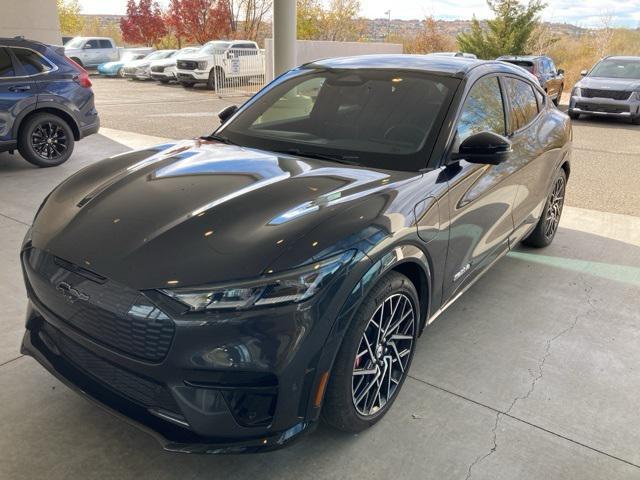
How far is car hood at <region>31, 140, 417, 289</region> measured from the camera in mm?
2068

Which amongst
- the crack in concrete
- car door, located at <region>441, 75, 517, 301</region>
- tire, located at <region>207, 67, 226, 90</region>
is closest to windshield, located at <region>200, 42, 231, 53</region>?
tire, located at <region>207, 67, 226, 90</region>

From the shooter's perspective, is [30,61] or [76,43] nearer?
[30,61]

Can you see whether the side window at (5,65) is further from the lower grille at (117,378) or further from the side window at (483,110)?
the side window at (483,110)

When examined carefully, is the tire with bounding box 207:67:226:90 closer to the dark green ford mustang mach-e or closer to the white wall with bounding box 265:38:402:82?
the white wall with bounding box 265:38:402:82

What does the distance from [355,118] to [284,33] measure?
574 cm

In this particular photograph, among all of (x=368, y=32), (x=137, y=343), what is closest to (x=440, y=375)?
(x=137, y=343)

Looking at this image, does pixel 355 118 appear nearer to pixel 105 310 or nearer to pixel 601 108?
pixel 105 310

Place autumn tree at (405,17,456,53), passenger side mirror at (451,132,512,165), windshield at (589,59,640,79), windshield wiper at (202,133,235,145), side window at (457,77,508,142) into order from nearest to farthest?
passenger side mirror at (451,132,512,165) → side window at (457,77,508,142) → windshield wiper at (202,133,235,145) → windshield at (589,59,640,79) → autumn tree at (405,17,456,53)

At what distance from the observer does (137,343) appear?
6.64ft

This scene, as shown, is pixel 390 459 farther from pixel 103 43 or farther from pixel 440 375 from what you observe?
pixel 103 43

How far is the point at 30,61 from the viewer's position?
7.37 metres

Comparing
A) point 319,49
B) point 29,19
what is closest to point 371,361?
point 29,19

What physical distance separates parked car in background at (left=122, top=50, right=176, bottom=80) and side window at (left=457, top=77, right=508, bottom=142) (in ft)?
79.1

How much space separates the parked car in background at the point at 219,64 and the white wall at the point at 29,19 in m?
6.92
